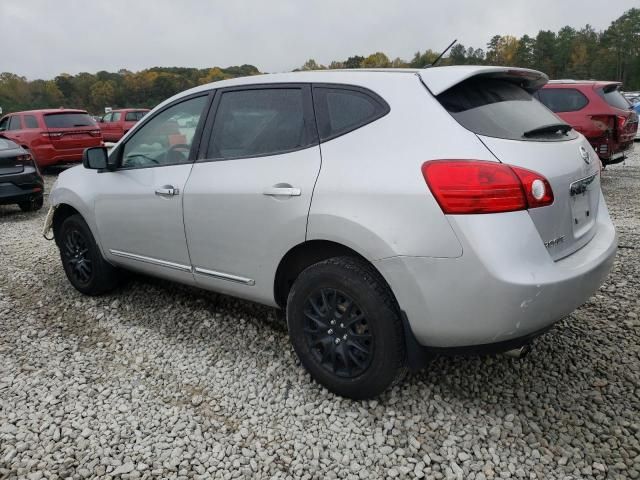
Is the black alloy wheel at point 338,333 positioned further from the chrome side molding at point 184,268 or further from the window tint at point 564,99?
the window tint at point 564,99

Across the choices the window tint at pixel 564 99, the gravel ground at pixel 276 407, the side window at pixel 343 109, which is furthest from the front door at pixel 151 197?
the window tint at pixel 564 99

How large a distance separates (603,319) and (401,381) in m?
1.60

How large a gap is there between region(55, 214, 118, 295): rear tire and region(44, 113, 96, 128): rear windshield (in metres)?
9.22

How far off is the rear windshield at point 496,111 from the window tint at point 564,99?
6.77 meters

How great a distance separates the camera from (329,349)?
271cm

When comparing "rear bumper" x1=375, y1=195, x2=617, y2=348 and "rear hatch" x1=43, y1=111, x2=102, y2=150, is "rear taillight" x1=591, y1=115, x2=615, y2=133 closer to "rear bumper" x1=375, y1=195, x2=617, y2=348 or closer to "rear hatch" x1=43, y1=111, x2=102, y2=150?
"rear bumper" x1=375, y1=195, x2=617, y2=348

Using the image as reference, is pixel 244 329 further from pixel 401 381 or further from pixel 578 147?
pixel 578 147

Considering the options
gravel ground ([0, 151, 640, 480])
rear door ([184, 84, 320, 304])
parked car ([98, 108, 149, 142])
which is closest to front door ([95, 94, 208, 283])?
rear door ([184, 84, 320, 304])

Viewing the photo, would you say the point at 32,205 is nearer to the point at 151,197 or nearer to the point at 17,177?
the point at 17,177

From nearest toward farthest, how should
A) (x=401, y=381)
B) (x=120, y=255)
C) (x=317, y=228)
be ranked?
(x=317, y=228) → (x=401, y=381) → (x=120, y=255)

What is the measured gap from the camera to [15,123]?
1296 centimetres

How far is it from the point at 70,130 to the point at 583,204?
12.4 m

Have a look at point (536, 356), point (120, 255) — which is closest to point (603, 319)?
point (536, 356)

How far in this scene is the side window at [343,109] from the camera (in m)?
2.56
